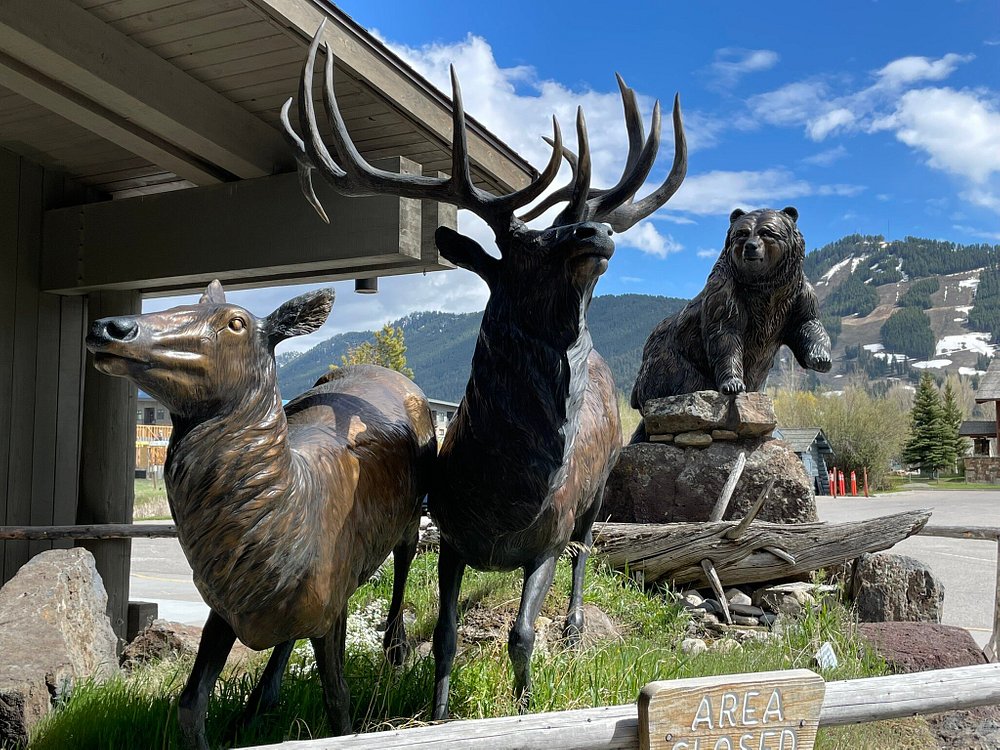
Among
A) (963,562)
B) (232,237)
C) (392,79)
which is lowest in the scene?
(963,562)

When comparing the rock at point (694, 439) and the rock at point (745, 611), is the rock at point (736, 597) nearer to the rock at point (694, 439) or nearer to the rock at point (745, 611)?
the rock at point (745, 611)

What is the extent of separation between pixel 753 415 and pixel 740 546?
111cm

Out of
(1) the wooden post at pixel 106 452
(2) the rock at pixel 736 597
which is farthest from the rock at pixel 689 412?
(1) the wooden post at pixel 106 452

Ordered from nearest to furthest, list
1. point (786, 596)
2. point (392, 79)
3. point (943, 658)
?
1. point (392, 79)
2. point (943, 658)
3. point (786, 596)

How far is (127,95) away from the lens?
4270 mm

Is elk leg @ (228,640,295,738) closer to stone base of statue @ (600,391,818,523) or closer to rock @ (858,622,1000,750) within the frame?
rock @ (858,622,1000,750)

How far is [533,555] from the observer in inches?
126

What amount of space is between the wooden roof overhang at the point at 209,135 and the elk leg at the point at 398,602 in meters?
1.58

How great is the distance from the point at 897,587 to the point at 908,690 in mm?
3406

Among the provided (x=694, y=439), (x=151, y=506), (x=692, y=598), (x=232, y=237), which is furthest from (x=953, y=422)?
(x=232, y=237)

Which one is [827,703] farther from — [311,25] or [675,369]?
[675,369]

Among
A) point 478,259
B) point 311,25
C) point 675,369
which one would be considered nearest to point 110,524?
point 311,25

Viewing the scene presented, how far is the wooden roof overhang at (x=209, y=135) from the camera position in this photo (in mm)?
4090

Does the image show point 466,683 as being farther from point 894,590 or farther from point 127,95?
point 894,590
